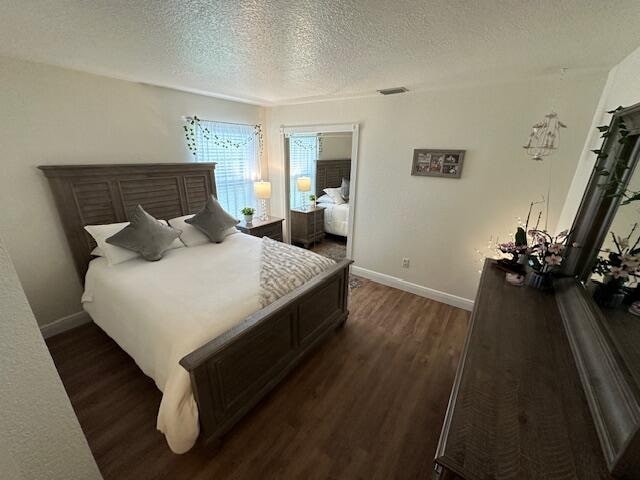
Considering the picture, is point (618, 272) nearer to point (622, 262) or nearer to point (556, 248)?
point (622, 262)

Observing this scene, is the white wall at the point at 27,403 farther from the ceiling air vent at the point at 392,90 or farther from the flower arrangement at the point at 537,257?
the ceiling air vent at the point at 392,90

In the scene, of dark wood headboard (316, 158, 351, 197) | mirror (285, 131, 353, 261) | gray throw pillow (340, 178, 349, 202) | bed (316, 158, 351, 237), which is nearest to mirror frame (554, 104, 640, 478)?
bed (316, 158, 351, 237)

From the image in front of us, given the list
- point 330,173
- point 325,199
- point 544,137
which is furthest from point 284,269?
point 330,173

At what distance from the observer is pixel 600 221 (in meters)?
1.40

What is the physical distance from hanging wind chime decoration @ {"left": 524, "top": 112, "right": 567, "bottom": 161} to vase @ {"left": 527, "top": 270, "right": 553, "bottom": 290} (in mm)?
1061

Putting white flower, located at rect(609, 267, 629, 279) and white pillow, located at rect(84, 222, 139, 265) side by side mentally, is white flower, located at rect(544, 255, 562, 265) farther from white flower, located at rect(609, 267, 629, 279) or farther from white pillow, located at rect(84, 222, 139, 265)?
white pillow, located at rect(84, 222, 139, 265)

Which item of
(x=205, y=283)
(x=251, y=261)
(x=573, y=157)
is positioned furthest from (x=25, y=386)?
(x=573, y=157)

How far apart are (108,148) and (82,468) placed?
2.65 meters

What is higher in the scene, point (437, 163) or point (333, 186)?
point (437, 163)

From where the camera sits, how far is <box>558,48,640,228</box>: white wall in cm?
147

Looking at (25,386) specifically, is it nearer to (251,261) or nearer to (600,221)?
(251,261)

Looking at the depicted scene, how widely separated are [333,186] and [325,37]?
13.6ft

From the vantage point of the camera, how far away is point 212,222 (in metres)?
2.84

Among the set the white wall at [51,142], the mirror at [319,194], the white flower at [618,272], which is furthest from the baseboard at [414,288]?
the white wall at [51,142]
